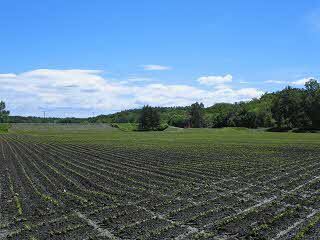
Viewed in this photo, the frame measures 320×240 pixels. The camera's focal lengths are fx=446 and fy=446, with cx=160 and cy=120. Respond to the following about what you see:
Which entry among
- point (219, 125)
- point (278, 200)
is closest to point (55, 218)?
point (278, 200)

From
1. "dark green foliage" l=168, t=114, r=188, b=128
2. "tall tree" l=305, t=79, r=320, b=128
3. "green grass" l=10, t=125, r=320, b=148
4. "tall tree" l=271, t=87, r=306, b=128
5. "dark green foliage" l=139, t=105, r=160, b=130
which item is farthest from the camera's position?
"dark green foliage" l=168, t=114, r=188, b=128

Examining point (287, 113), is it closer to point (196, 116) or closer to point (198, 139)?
point (198, 139)

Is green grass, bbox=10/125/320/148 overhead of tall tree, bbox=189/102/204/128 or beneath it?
beneath

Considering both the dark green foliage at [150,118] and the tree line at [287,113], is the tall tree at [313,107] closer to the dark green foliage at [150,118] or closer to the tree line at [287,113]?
the tree line at [287,113]

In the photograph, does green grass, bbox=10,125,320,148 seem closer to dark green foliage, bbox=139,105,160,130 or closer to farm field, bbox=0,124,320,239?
farm field, bbox=0,124,320,239

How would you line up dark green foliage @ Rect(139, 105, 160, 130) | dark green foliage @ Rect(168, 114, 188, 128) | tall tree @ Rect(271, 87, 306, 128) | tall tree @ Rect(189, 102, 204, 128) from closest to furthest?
tall tree @ Rect(271, 87, 306, 128)
dark green foliage @ Rect(139, 105, 160, 130)
tall tree @ Rect(189, 102, 204, 128)
dark green foliage @ Rect(168, 114, 188, 128)

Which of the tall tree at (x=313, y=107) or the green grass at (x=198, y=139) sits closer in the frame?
the green grass at (x=198, y=139)

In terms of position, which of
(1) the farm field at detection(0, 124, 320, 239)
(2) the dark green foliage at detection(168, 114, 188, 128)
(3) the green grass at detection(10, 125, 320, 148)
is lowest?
(1) the farm field at detection(0, 124, 320, 239)

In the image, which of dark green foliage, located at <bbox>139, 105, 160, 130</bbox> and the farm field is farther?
dark green foliage, located at <bbox>139, 105, 160, 130</bbox>

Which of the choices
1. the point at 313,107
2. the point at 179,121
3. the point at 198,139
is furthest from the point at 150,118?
the point at 198,139

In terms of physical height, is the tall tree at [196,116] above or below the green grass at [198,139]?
above

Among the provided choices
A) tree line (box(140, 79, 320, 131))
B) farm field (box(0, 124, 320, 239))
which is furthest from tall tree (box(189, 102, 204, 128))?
farm field (box(0, 124, 320, 239))

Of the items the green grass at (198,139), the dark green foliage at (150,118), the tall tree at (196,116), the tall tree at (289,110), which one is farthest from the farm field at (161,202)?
the tall tree at (196,116)

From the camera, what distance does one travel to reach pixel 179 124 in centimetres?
18512
